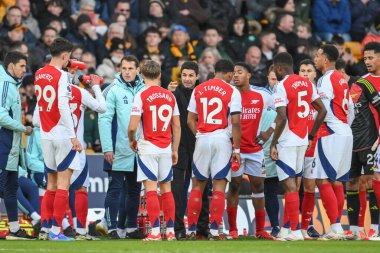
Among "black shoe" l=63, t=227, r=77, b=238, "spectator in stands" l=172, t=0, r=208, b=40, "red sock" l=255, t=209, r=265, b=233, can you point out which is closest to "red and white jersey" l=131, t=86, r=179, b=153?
"black shoe" l=63, t=227, r=77, b=238

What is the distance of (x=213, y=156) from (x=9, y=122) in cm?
317

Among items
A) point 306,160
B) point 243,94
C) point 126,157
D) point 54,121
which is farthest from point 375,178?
point 54,121

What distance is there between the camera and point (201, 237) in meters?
19.2

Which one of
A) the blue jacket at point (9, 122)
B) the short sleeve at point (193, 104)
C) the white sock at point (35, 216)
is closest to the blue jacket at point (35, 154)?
the white sock at point (35, 216)

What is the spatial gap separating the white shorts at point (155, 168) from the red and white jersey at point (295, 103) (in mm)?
1853

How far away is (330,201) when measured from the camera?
60.7 ft

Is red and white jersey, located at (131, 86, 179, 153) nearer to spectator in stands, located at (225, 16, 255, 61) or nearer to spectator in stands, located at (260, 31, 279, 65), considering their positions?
spectator in stands, located at (225, 16, 255, 61)

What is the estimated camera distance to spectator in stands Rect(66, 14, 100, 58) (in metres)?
26.0

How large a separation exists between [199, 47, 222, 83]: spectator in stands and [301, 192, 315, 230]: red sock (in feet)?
25.0

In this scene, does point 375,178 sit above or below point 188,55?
below

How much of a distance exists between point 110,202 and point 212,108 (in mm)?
2346

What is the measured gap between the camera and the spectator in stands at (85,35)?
2598cm

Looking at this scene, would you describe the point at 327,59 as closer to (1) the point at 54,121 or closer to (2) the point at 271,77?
(2) the point at 271,77

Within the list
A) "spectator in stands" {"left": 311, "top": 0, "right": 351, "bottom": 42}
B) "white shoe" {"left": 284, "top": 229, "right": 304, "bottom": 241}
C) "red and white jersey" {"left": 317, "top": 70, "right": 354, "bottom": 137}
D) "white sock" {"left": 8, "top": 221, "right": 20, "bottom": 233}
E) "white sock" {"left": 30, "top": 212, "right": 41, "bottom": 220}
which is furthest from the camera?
"spectator in stands" {"left": 311, "top": 0, "right": 351, "bottom": 42}
